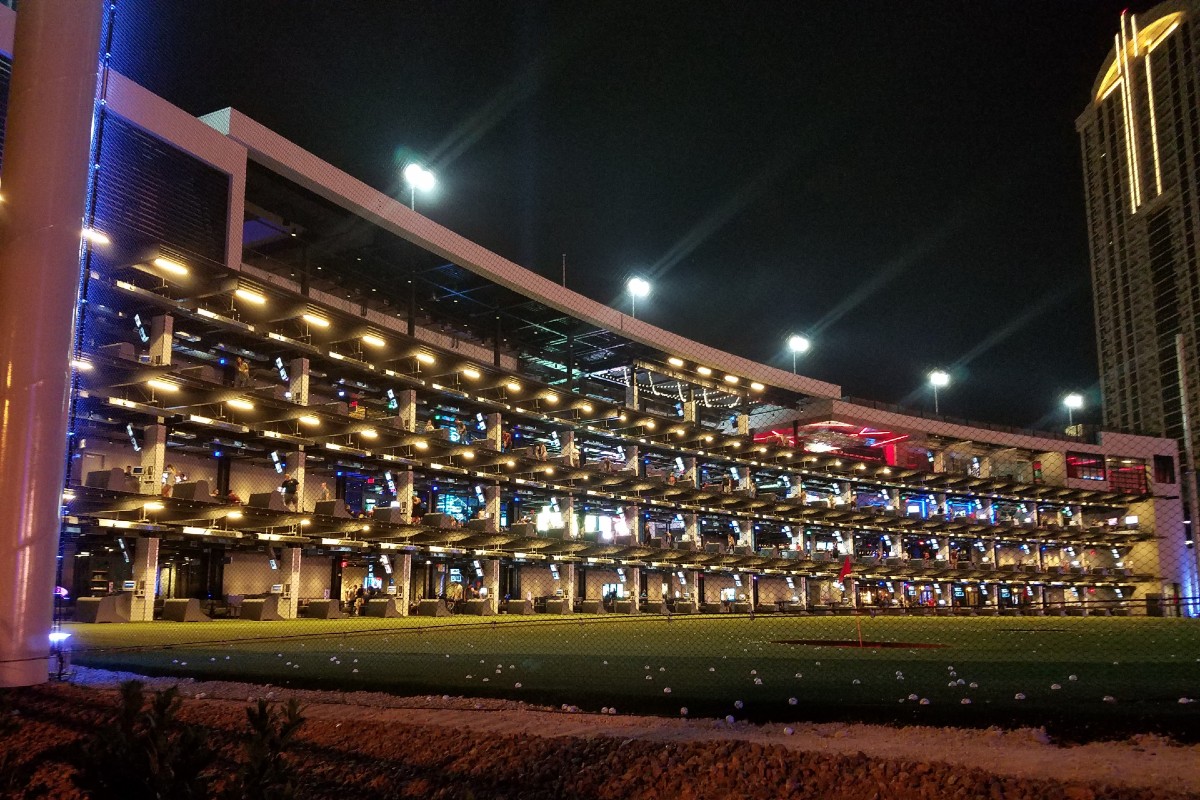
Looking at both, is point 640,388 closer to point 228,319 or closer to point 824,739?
point 228,319

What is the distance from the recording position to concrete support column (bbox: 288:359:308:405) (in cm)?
3394

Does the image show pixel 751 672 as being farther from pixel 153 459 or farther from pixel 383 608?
pixel 383 608

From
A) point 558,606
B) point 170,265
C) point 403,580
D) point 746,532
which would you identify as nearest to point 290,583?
point 403,580

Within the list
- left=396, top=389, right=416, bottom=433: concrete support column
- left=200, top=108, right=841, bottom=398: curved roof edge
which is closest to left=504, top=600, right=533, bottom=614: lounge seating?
left=396, top=389, right=416, bottom=433: concrete support column

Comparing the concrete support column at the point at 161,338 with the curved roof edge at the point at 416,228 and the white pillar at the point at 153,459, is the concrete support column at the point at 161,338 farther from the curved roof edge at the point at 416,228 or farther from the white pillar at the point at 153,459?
the curved roof edge at the point at 416,228

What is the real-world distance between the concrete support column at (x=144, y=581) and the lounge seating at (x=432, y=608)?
12.2 m

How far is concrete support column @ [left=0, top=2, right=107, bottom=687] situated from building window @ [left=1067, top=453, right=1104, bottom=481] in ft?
278

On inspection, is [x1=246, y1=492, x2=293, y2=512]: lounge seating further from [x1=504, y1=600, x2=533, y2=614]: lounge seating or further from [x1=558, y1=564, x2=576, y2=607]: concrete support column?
[x1=558, y1=564, x2=576, y2=607]: concrete support column

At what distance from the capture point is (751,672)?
36.9ft

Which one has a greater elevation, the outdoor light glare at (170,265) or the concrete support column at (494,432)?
the outdoor light glare at (170,265)

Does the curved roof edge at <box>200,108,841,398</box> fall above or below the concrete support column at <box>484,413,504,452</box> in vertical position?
above

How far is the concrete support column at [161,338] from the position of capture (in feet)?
94.3

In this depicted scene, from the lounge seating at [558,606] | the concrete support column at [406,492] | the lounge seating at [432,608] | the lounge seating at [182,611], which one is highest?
the concrete support column at [406,492]

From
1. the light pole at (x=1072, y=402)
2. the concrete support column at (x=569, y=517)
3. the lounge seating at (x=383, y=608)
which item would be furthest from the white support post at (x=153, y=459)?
the light pole at (x=1072, y=402)
